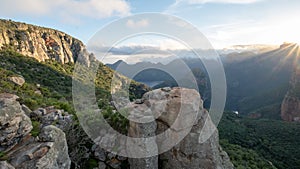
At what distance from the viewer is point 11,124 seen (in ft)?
26.1

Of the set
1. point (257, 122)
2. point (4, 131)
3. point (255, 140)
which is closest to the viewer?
point (4, 131)

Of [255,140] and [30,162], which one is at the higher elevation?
[30,162]

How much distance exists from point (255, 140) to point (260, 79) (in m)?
145

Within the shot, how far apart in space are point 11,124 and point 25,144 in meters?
0.87

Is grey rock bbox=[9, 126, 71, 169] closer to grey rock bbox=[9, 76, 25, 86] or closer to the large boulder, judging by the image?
the large boulder

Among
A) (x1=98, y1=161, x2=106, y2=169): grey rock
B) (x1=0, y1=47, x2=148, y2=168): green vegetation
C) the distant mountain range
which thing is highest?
(x1=0, y1=47, x2=148, y2=168): green vegetation

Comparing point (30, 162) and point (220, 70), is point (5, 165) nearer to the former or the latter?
point (30, 162)

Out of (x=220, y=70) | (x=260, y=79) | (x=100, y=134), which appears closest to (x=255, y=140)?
(x=220, y=70)

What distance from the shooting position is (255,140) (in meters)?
45.8

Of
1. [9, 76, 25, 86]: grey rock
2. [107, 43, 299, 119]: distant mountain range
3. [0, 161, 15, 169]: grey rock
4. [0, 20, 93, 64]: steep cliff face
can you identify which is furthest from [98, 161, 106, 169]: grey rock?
[107, 43, 299, 119]: distant mountain range

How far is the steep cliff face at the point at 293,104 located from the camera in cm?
8946

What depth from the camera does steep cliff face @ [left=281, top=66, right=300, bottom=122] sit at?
293 ft

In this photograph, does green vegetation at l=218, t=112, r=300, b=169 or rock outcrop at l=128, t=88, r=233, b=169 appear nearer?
rock outcrop at l=128, t=88, r=233, b=169

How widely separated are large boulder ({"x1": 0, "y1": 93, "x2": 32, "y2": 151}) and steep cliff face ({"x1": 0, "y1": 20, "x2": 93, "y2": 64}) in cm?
4419
